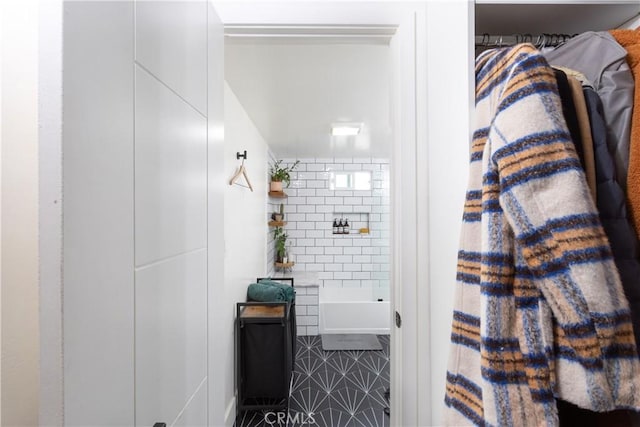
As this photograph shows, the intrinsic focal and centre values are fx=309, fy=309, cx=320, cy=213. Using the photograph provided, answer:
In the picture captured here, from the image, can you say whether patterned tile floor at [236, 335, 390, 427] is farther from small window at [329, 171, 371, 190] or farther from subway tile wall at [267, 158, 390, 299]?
small window at [329, 171, 371, 190]

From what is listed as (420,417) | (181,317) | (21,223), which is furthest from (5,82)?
(420,417)

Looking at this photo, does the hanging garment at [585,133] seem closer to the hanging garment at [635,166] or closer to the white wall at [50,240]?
the hanging garment at [635,166]

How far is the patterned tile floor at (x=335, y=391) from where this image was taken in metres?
2.17

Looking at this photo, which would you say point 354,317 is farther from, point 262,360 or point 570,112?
point 570,112

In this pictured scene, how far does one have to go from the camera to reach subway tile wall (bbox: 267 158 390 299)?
15.7 ft

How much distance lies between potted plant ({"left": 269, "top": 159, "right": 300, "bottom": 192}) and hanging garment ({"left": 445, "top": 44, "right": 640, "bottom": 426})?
142 inches

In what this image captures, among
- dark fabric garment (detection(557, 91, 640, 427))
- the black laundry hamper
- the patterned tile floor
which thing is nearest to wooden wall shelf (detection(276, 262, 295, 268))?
the patterned tile floor

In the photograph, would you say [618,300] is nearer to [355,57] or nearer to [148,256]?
[148,256]

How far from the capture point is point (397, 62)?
3.69 feet

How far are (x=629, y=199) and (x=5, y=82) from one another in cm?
106

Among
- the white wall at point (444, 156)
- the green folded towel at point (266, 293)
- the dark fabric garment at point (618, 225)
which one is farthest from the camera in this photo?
the green folded towel at point (266, 293)

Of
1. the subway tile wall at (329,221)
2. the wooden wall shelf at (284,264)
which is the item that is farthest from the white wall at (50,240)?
the subway tile wall at (329,221)

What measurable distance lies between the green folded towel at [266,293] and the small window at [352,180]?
2.57 meters

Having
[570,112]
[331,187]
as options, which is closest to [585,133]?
[570,112]
